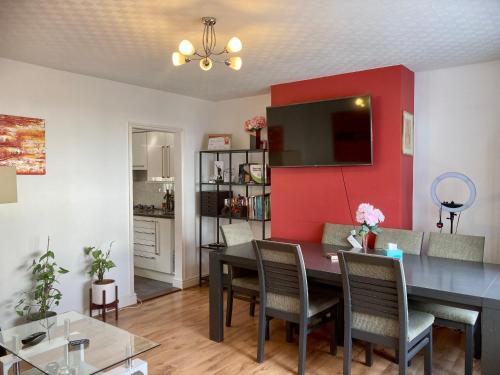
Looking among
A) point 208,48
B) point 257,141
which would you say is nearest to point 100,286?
point 257,141

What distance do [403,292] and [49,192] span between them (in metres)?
3.06

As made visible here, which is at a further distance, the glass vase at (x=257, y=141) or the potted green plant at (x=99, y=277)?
the glass vase at (x=257, y=141)

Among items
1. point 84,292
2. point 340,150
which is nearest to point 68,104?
point 84,292

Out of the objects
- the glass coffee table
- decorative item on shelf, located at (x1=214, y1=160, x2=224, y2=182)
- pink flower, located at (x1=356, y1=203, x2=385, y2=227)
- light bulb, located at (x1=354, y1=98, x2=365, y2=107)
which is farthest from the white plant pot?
light bulb, located at (x1=354, y1=98, x2=365, y2=107)

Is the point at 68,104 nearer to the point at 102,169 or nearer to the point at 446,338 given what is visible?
the point at 102,169

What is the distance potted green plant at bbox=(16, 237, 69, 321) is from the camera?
337 cm

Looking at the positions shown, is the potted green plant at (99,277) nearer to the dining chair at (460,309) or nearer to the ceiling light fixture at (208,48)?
the ceiling light fixture at (208,48)

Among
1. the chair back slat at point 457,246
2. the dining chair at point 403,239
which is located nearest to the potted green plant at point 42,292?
the dining chair at point 403,239

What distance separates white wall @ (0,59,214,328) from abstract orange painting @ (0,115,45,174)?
0.07 m

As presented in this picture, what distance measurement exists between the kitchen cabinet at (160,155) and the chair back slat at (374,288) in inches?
132

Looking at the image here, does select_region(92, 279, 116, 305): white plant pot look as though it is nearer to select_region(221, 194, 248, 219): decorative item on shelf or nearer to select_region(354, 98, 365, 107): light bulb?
select_region(221, 194, 248, 219): decorative item on shelf

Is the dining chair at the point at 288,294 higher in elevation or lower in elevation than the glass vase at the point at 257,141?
lower

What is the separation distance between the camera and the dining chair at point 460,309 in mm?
2598

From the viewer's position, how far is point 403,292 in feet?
7.45
